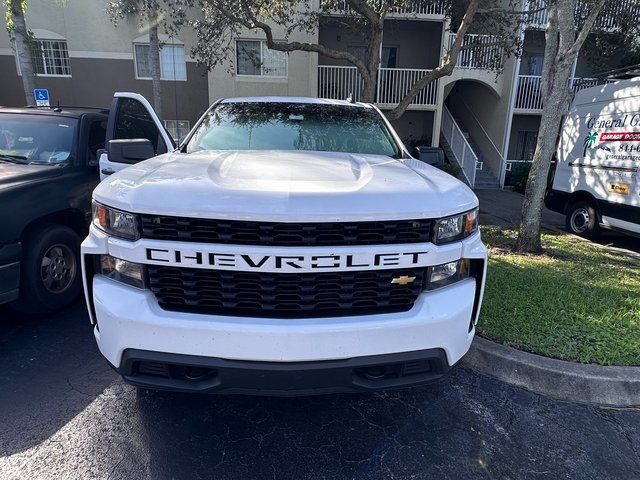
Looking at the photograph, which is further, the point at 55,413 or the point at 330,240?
the point at 55,413

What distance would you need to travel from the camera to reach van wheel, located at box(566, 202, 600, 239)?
781 cm

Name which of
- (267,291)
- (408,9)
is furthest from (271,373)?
(408,9)

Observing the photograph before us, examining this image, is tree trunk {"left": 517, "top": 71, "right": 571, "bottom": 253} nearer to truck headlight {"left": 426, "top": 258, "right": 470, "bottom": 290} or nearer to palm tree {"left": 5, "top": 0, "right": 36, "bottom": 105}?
truck headlight {"left": 426, "top": 258, "right": 470, "bottom": 290}

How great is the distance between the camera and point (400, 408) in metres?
2.86

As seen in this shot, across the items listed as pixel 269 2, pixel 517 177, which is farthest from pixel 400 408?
pixel 517 177

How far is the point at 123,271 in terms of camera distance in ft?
7.20

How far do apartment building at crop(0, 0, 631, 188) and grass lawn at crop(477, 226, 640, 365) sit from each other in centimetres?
940

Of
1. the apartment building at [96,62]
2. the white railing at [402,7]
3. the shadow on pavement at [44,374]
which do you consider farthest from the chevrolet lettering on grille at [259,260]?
the apartment building at [96,62]

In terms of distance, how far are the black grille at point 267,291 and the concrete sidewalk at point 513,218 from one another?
660 cm

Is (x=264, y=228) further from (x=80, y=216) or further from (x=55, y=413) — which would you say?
(x=80, y=216)

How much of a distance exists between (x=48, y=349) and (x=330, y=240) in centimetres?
280

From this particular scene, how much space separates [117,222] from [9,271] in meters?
1.93

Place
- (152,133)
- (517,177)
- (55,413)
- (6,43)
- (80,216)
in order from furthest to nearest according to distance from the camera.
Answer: (6,43)
(517,177)
(152,133)
(80,216)
(55,413)

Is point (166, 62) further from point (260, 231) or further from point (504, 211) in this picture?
point (260, 231)
